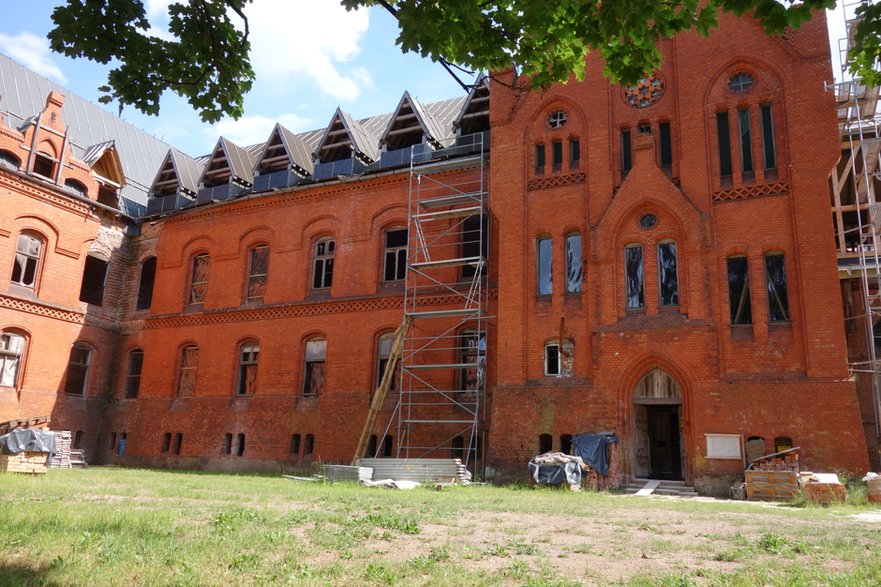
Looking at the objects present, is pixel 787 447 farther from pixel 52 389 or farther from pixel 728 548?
pixel 52 389

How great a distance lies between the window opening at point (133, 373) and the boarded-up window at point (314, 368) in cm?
769

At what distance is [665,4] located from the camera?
19.0ft

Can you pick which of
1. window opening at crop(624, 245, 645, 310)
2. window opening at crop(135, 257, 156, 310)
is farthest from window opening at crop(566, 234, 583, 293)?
window opening at crop(135, 257, 156, 310)

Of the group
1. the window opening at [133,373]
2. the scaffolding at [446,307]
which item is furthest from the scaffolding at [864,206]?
the window opening at [133,373]

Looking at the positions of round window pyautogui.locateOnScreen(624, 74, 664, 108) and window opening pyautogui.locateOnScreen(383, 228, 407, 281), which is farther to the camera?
window opening pyautogui.locateOnScreen(383, 228, 407, 281)

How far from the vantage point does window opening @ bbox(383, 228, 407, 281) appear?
23391 mm

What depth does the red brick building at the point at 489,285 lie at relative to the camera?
56.4 feet

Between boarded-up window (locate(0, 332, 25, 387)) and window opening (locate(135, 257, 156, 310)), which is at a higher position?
window opening (locate(135, 257, 156, 310))

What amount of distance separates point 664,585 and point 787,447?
12.1 metres

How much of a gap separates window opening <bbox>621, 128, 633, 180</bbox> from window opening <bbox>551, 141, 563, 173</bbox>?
5.85 feet

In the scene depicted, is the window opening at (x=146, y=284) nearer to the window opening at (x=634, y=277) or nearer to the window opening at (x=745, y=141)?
the window opening at (x=634, y=277)

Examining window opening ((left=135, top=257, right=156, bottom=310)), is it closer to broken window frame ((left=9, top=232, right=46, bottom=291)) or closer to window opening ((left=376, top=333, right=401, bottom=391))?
broken window frame ((left=9, top=232, right=46, bottom=291))

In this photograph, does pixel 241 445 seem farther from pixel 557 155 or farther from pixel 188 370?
pixel 557 155

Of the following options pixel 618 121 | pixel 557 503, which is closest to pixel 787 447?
pixel 557 503
